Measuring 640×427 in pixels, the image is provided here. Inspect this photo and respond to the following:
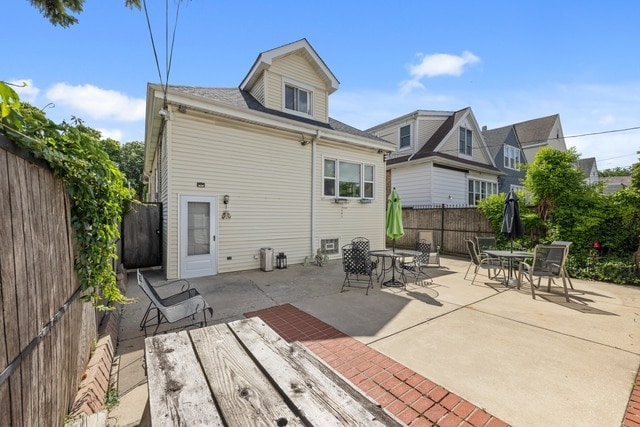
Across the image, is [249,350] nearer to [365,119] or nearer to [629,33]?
[629,33]

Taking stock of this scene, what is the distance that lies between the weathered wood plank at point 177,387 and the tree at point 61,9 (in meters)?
7.13

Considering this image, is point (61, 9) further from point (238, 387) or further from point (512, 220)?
point (512, 220)

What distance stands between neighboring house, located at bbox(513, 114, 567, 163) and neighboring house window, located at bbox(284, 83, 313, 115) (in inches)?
769

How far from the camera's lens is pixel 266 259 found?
7.79 meters

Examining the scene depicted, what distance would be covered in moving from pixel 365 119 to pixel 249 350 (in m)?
16.1

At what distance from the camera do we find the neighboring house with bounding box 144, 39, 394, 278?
6.93 meters

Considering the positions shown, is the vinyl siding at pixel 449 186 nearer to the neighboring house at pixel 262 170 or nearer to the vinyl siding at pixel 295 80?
the neighboring house at pixel 262 170

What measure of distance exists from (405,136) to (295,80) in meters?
7.89

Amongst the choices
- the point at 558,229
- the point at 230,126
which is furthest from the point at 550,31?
the point at 230,126

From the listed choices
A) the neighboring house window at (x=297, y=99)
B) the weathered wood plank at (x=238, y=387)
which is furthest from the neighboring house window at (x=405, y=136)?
the weathered wood plank at (x=238, y=387)

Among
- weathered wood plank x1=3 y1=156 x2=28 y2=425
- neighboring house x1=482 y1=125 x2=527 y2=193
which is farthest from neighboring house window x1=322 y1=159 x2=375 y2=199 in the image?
neighboring house x1=482 y1=125 x2=527 y2=193

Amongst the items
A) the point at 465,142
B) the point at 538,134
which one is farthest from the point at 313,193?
the point at 538,134

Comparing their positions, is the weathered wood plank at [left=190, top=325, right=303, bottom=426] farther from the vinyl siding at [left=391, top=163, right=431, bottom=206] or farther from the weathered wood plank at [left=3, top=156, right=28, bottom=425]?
the vinyl siding at [left=391, top=163, right=431, bottom=206]

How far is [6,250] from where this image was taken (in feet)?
3.95
